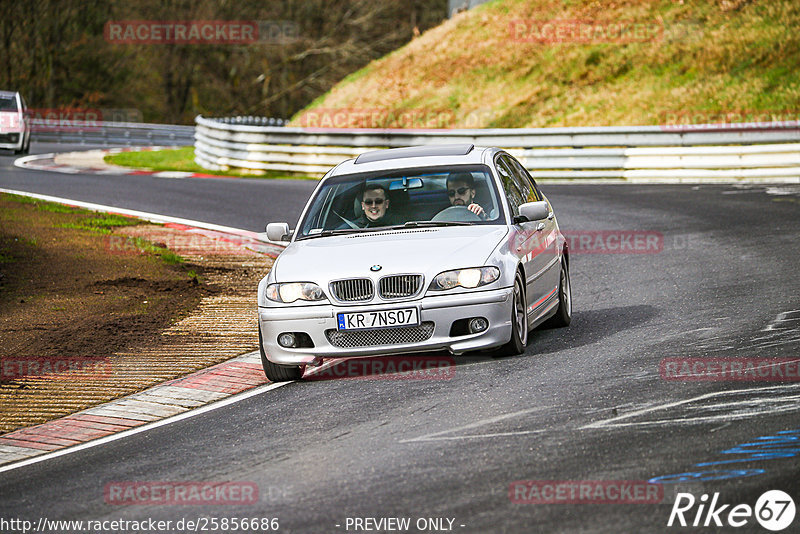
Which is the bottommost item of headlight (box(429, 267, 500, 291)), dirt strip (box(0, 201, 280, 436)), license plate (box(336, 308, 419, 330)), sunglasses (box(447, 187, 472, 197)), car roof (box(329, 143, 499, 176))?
dirt strip (box(0, 201, 280, 436))

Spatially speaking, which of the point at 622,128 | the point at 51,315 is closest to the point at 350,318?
the point at 51,315

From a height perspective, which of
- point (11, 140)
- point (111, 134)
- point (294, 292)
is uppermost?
point (294, 292)

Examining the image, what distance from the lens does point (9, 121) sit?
34.8 metres

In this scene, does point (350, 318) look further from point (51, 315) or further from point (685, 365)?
point (51, 315)

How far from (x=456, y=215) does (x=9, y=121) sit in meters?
27.9

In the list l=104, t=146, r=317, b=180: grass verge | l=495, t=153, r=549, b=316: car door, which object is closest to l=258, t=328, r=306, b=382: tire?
l=495, t=153, r=549, b=316: car door

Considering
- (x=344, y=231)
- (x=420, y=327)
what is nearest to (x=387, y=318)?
(x=420, y=327)

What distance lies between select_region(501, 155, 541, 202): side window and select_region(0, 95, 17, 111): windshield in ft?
87.3

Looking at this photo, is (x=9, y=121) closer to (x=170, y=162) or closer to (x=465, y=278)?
(x=170, y=162)

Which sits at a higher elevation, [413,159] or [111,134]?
[413,159]

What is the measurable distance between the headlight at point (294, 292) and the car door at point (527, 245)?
1.52 m


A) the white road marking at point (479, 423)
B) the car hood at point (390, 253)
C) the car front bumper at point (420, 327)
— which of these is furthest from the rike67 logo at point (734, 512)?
the car hood at point (390, 253)

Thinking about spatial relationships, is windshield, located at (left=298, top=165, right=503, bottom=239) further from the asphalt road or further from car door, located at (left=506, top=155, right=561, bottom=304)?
the asphalt road

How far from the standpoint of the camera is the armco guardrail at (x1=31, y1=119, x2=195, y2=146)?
46.7 metres
